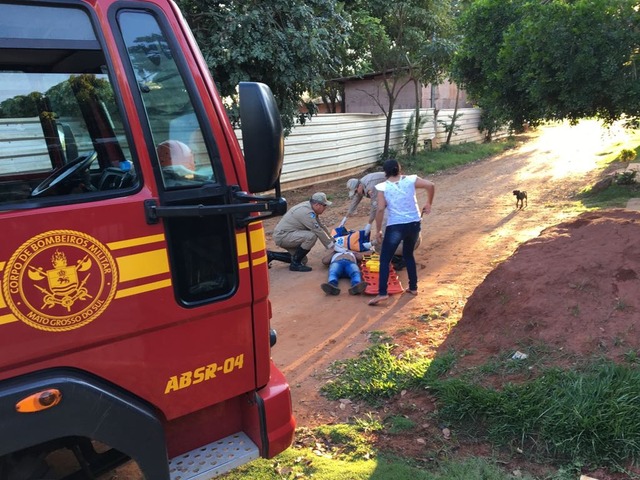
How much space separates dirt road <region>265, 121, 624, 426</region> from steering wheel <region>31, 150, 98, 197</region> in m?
2.37

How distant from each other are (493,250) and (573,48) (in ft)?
9.48

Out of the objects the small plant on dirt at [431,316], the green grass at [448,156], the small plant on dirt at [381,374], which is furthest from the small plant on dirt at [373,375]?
the green grass at [448,156]

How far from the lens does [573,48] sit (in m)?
5.92

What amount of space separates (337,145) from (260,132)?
1271 cm

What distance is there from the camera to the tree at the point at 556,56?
18.9ft

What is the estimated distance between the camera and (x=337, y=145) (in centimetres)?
1441

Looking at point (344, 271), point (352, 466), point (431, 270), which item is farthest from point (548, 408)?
point (431, 270)

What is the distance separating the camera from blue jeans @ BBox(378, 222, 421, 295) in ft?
18.0

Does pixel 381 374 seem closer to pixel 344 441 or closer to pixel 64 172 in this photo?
pixel 344 441

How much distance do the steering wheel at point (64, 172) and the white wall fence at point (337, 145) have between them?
10.2 metres

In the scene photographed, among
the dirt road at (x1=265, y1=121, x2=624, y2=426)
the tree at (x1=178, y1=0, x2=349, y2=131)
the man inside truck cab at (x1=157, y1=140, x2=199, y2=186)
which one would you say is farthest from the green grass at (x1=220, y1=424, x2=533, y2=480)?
the tree at (x1=178, y1=0, x2=349, y2=131)

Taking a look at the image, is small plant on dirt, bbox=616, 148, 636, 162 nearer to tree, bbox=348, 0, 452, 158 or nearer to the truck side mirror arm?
tree, bbox=348, 0, 452, 158

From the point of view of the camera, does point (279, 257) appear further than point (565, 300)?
Yes

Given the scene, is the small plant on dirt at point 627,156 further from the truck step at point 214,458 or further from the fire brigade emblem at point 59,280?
the fire brigade emblem at point 59,280
